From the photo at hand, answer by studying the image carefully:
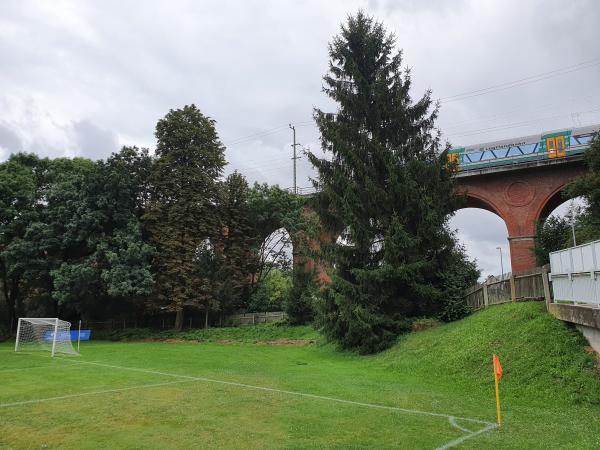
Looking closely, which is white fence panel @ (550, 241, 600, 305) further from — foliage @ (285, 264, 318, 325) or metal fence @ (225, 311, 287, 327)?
metal fence @ (225, 311, 287, 327)

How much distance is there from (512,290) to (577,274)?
601 centimetres

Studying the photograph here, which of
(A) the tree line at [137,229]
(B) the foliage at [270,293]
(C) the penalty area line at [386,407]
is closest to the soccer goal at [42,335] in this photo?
(A) the tree line at [137,229]

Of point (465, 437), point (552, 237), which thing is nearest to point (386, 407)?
point (465, 437)

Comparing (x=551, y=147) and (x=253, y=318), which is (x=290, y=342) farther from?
(x=551, y=147)

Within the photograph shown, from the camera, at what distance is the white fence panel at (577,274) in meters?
8.44

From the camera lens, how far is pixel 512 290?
15336 mm

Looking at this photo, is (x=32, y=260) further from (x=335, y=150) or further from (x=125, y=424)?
(x=125, y=424)

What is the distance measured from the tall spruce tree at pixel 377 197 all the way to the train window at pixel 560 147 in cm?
1596

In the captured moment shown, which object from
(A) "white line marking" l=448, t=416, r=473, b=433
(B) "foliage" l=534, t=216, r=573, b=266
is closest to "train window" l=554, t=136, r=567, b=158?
(B) "foliage" l=534, t=216, r=573, b=266

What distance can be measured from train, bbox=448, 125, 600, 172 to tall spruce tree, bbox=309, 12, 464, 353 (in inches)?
451

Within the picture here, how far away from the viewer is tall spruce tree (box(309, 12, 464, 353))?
709 inches

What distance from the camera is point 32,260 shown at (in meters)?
33.1

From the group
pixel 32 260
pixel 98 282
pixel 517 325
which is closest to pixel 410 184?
pixel 517 325

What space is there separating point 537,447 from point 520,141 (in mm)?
30961
